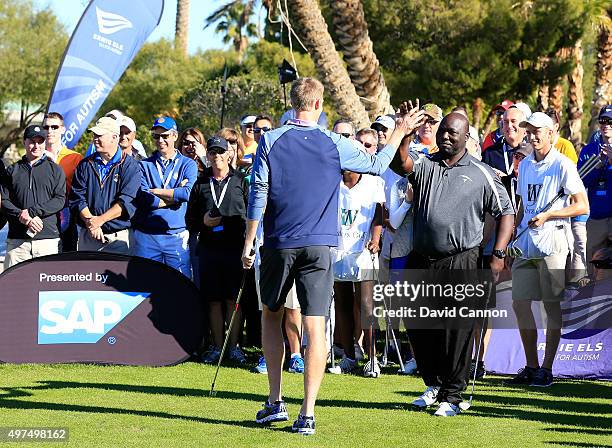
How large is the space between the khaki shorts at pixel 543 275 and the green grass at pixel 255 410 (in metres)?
0.82

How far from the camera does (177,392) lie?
28.3 feet

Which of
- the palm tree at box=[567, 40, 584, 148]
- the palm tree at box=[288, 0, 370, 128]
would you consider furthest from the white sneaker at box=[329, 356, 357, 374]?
the palm tree at box=[567, 40, 584, 148]

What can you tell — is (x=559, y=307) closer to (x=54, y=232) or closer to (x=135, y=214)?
(x=135, y=214)

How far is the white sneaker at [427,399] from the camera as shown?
806cm

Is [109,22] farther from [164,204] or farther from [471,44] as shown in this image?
[471,44]

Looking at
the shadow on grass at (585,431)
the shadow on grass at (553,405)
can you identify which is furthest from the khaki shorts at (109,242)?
the shadow on grass at (585,431)

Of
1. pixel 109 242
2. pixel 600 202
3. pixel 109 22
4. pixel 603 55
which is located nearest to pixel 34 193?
pixel 109 242

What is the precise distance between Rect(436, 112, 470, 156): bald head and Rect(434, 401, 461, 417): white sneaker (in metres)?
1.87

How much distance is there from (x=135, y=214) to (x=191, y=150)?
1.41 m

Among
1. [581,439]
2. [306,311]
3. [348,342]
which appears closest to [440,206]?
[306,311]

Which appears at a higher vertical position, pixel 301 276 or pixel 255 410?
pixel 301 276

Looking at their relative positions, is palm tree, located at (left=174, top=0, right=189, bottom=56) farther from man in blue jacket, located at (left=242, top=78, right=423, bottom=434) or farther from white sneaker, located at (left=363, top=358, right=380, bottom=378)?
man in blue jacket, located at (left=242, top=78, right=423, bottom=434)

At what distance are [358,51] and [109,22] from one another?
575cm

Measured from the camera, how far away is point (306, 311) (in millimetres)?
7125
